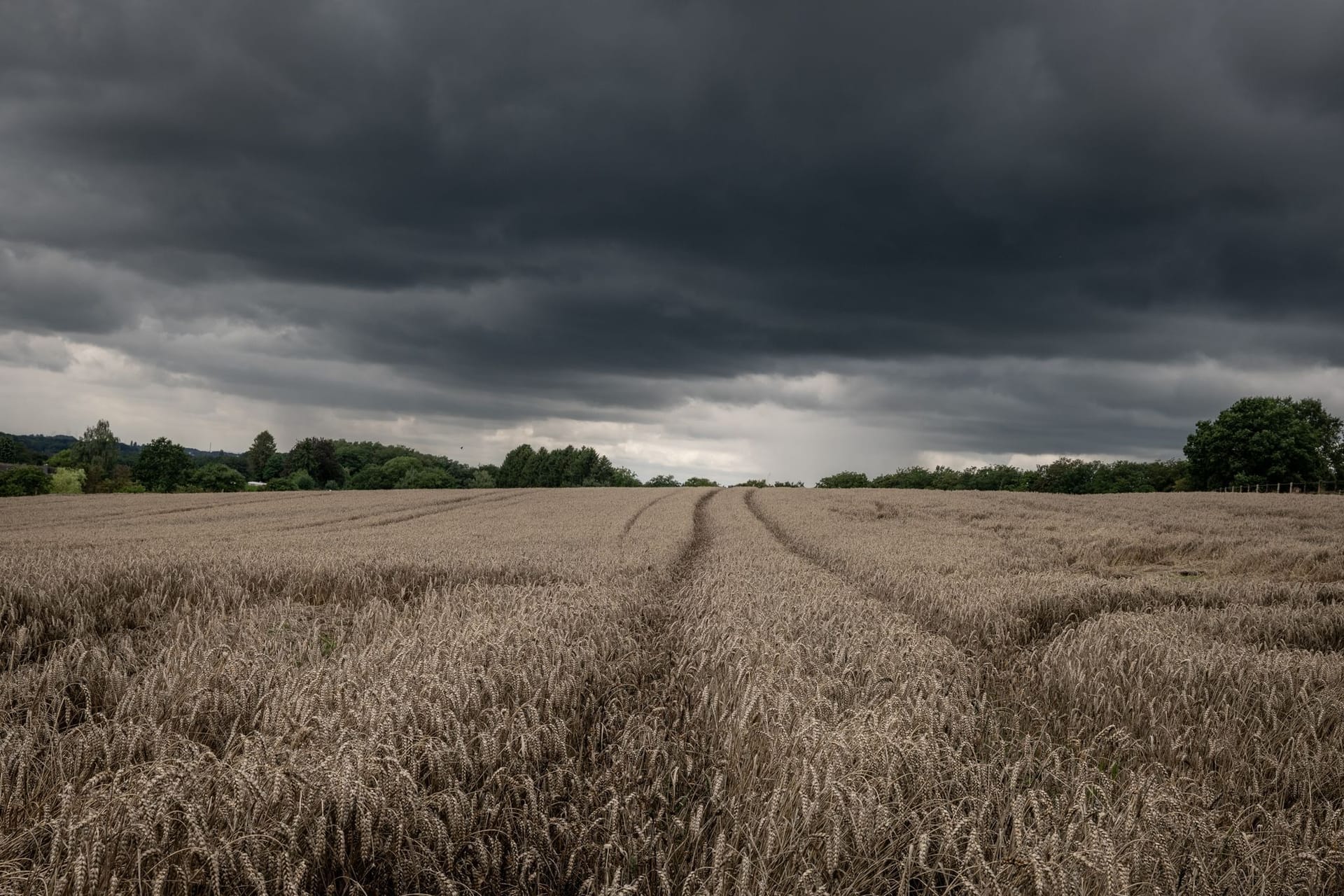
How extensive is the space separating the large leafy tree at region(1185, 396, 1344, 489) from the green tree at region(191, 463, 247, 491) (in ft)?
437

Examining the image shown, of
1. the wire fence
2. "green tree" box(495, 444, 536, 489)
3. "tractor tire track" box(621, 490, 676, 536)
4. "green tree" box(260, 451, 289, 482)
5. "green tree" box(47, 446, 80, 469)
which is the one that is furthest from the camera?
"green tree" box(260, 451, 289, 482)

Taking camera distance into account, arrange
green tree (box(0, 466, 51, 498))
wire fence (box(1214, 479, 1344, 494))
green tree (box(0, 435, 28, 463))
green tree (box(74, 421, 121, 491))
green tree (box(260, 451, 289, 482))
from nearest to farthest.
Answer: wire fence (box(1214, 479, 1344, 494)) → green tree (box(0, 466, 51, 498)) → green tree (box(74, 421, 121, 491)) → green tree (box(260, 451, 289, 482)) → green tree (box(0, 435, 28, 463))

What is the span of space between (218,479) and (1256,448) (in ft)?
448

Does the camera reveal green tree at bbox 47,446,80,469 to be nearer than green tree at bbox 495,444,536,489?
Yes

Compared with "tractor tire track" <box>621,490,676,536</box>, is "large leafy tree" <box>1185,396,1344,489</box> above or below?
above

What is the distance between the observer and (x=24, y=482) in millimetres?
64562

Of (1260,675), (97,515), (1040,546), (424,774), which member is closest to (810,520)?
(1040,546)

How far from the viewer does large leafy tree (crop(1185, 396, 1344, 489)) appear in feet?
238

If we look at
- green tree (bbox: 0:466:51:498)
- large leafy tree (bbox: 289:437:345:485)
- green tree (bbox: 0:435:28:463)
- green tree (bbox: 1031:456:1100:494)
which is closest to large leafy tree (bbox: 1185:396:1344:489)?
green tree (bbox: 1031:456:1100:494)

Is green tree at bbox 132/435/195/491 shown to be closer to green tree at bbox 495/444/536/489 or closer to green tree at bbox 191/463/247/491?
green tree at bbox 191/463/247/491

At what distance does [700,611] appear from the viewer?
780 centimetres

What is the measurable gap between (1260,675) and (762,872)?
5093 mm

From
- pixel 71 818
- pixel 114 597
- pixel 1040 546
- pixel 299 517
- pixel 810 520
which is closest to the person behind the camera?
pixel 71 818

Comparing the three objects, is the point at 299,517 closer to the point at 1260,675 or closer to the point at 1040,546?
the point at 1040,546
